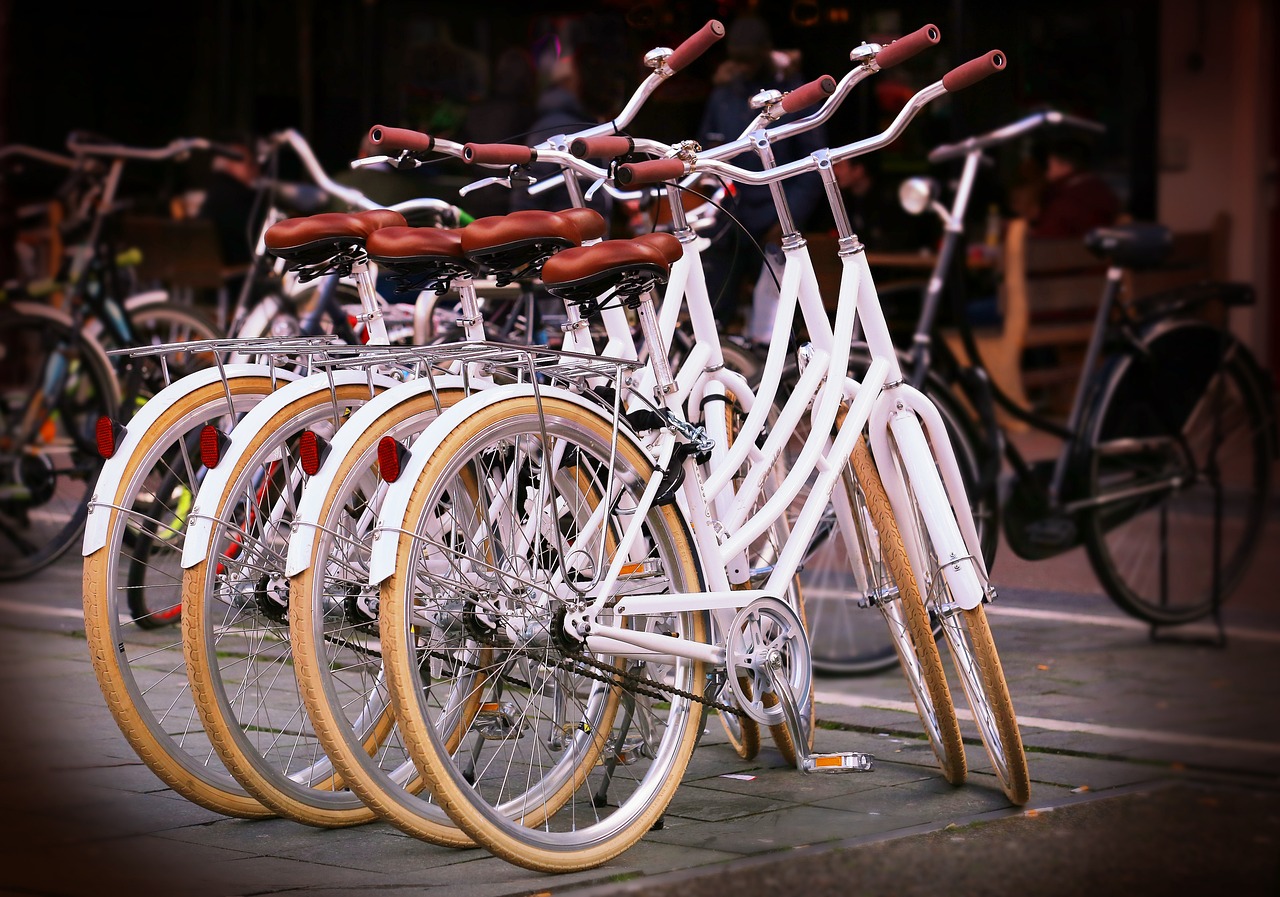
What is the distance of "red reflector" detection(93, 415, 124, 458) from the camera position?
391 centimetres

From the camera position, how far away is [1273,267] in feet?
36.7

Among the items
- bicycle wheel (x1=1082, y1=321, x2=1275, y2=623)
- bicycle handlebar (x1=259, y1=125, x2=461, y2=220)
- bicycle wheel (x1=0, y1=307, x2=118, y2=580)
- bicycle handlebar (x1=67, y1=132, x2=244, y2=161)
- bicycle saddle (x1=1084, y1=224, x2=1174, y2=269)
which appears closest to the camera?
bicycle handlebar (x1=259, y1=125, x2=461, y2=220)

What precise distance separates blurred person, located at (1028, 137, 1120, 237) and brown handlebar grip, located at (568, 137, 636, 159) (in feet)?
24.6

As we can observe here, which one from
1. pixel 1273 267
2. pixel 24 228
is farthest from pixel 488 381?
pixel 24 228

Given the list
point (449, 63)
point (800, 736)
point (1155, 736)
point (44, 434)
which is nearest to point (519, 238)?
point (800, 736)

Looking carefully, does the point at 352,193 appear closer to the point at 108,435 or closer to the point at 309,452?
the point at 108,435

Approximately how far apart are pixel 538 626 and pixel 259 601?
2.24 feet

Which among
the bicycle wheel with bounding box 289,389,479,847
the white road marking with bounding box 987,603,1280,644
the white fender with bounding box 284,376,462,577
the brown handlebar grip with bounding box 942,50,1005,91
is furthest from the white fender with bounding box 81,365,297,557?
the white road marking with bounding box 987,603,1280,644

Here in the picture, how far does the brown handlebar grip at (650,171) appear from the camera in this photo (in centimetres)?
383

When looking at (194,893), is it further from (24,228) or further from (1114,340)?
(24,228)

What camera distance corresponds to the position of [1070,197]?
37.3 feet

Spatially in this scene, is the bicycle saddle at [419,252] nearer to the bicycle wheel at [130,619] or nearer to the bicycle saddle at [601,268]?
the bicycle saddle at [601,268]

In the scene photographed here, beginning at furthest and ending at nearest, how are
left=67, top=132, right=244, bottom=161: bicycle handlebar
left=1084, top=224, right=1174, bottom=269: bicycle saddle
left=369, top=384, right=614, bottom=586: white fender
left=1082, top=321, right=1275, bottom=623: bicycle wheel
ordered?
left=67, top=132, right=244, bottom=161: bicycle handlebar < left=1084, top=224, right=1174, bottom=269: bicycle saddle < left=1082, top=321, right=1275, bottom=623: bicycle wheel < left=369, top=384, right=614, bottom=586: white fender

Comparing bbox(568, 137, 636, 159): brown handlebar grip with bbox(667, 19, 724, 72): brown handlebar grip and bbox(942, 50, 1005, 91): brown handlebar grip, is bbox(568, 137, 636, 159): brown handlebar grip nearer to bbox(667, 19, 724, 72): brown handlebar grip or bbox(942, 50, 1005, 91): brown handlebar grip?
bbox(667, 19, 724, 72): brown handlebar grip
